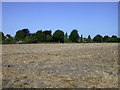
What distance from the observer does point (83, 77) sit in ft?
24.9

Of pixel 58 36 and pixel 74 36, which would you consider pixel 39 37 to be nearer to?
pixel 58 36

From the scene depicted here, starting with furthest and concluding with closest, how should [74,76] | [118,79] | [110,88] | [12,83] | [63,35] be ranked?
[63,35] → [74,76] → [118,79] → [12,83] → [110,88]

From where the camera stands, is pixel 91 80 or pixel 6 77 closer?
pixel 91 80

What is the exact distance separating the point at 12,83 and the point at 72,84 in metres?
1.89

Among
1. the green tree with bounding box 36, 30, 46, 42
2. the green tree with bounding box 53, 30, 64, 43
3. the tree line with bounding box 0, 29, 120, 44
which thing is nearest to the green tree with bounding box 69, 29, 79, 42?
the tree line with bounding box 0, 29, 120, 44

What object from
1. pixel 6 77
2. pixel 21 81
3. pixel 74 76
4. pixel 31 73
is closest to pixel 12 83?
pixel 21 81

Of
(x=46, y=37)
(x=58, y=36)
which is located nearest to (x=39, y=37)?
(x=46, y=37)

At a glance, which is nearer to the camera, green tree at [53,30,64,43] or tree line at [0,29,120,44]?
tree line at [0,29,120,44]

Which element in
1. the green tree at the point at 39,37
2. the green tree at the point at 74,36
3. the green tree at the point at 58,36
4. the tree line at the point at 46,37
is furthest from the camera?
the green tree at the point at 74,36

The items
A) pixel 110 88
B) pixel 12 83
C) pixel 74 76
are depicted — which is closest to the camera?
pixel 110 88

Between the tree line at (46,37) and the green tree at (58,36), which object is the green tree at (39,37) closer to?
the tree line at (46,37)

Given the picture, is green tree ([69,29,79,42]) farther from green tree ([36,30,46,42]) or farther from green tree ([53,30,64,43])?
green tree ([36,30,46,42])

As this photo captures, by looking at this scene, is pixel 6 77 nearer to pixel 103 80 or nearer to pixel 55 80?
pixel 55 80

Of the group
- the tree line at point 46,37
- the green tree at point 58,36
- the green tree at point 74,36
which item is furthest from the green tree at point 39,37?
the green tree at point 74,36
